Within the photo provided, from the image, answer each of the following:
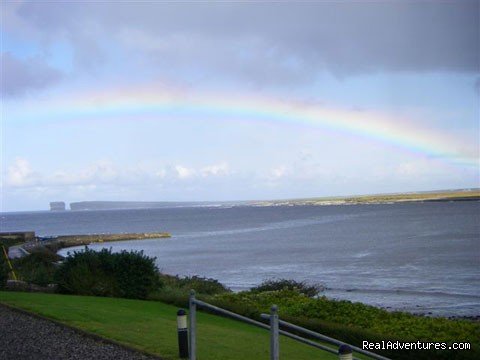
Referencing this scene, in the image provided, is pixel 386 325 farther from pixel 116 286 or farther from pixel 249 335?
pixel 116 286

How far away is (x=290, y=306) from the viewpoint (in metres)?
18.6

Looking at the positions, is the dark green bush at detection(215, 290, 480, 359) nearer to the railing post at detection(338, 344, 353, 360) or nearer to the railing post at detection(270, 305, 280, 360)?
the railing post at detection(270, 305, 280, 360)

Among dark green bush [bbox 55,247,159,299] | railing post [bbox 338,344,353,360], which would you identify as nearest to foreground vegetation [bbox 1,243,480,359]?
dark green bush [bbox 55,247,159,299]

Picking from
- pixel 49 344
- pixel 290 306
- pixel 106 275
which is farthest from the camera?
pixel 106 275

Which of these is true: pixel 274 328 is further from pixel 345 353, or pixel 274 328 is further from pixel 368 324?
pixel 368 324

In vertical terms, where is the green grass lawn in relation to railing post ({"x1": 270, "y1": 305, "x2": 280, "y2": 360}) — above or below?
below

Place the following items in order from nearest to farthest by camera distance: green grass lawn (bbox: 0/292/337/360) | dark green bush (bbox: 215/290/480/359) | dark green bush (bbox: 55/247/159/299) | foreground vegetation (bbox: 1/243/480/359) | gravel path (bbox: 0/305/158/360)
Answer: gravel path (bbox: 0/305/158/360), green grass lawn (bbox: 0/292/337/360), dark green bush (bbox: 215/290/480/359), foreground vegetation (bbox: 1/243/480/359), dark green bush (bbox: 55/247/159/299)

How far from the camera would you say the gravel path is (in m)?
10.2

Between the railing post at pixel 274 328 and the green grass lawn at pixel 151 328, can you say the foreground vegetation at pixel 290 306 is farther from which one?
the railing post at pixel 274 328

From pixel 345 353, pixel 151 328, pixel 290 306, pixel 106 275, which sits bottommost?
pixel 290 306

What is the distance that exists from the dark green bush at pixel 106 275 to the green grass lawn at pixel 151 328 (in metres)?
1.83

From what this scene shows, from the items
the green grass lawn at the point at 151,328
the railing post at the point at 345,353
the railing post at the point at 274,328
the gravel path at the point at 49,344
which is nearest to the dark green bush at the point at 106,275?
the green grass lawn at the point at 151,328

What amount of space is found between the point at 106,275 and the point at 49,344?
8998 mm

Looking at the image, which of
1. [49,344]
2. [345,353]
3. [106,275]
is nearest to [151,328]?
[49,344]
